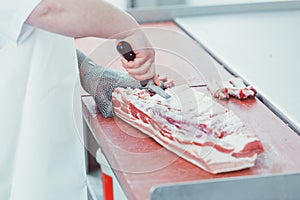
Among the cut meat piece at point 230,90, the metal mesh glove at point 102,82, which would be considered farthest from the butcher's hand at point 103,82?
the cut meat piece at point 230,90

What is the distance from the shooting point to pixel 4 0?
1.20 meters

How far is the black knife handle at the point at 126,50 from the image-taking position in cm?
130

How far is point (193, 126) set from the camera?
1.28 meters

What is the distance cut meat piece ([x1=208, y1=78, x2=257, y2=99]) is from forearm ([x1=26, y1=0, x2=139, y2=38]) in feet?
1.30

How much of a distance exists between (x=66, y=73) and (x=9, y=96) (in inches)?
5.2

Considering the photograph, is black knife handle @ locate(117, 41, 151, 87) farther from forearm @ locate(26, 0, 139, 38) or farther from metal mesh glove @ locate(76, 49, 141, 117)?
metal mesh glove @ locate(76, 49, 141, 117)

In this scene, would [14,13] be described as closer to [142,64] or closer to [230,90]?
[142,64]

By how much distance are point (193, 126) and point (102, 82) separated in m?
0.32

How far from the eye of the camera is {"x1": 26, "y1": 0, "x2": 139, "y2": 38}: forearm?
1199 mm

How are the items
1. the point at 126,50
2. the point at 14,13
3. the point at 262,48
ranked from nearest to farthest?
1. the point at 14,13
2. the point at 126,50
3. the point at 262,48

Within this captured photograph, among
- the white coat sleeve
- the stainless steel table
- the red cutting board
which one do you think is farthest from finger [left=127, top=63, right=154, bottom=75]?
the stainless steel table

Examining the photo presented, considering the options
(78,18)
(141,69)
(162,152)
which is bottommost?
(162,152)

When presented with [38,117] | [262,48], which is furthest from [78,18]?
[262,48]

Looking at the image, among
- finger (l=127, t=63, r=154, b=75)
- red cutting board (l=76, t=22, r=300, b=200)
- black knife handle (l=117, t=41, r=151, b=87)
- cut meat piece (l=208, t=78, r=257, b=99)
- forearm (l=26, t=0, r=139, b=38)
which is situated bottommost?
red cutting board (l=76, t=22, r=300, b=200)
